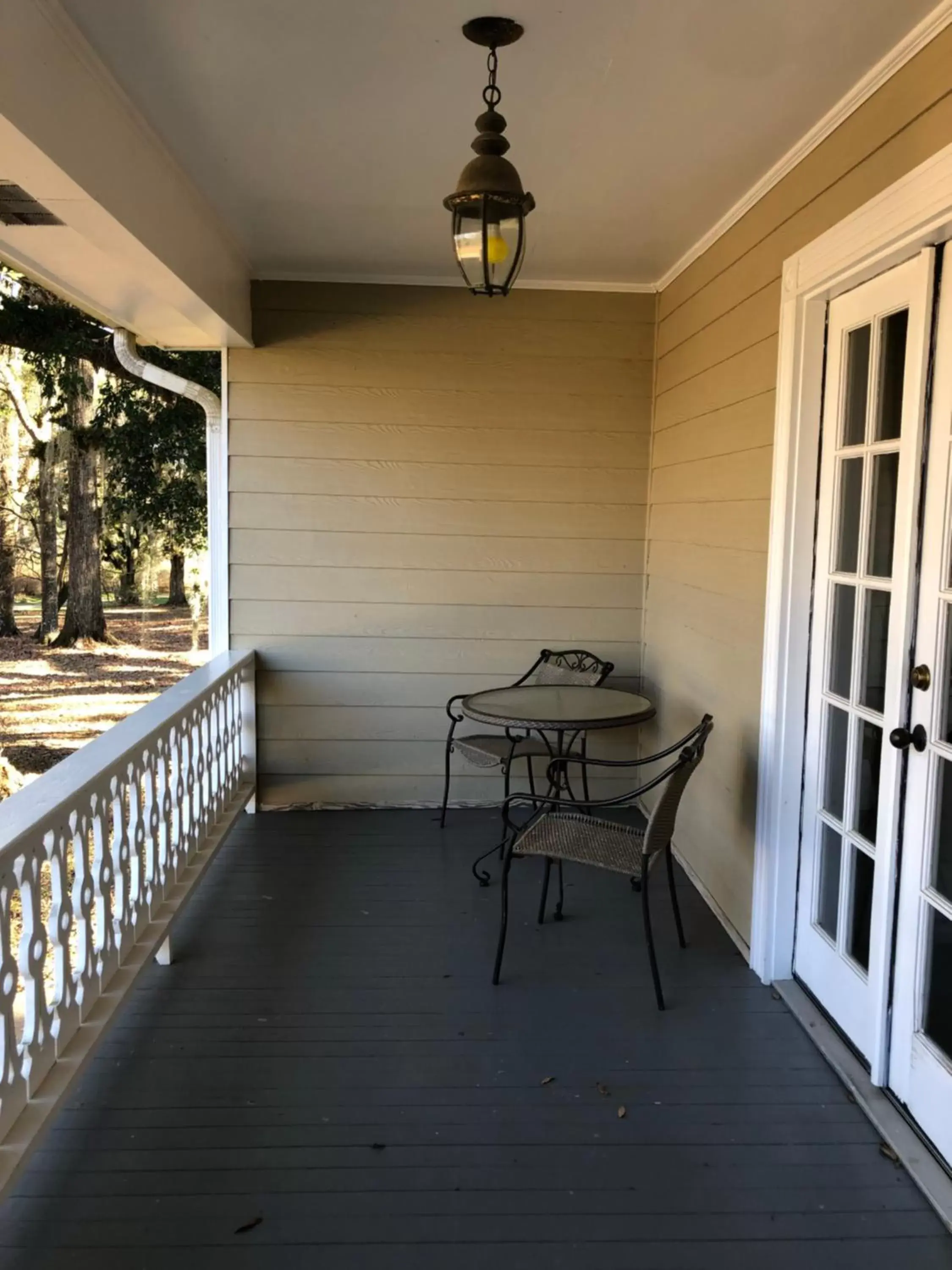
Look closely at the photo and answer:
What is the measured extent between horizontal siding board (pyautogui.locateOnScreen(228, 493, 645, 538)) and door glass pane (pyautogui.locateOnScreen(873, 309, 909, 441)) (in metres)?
2.08

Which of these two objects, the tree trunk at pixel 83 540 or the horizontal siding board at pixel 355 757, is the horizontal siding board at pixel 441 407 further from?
the tree trunk at pixel 83 540

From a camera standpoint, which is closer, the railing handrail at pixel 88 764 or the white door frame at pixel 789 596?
the railing handrail at pixel 88 764

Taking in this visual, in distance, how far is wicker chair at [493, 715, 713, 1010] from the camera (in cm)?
261

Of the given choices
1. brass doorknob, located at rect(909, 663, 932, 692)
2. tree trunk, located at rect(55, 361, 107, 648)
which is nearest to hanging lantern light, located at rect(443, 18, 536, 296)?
brass doorknob, located at rect(909, 663, 932, 692)

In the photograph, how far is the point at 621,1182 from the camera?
191 centimetres

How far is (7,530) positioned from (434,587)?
9.08m

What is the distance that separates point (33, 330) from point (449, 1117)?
241 inches

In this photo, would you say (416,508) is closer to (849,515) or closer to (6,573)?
(849,515)

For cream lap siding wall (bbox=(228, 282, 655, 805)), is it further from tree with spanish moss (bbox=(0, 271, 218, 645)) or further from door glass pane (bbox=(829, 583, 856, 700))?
tree with spanish moss (bbox=(0, 271, 218, 645))

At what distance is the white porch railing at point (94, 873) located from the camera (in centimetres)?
181

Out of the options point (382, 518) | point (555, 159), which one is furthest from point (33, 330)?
point (555, 159)

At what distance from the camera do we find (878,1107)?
7.00 ft

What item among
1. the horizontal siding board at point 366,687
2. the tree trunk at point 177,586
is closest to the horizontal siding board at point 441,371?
the horizontal siding board at point 366,687

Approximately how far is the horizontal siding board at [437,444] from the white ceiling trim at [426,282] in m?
0.66
